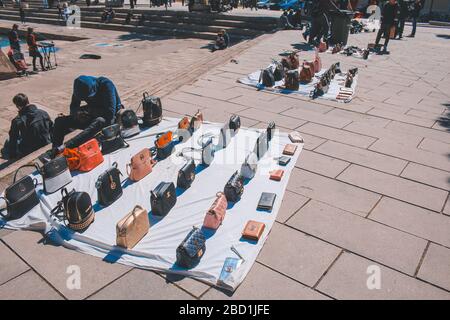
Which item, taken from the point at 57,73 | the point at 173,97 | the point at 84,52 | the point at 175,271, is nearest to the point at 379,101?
the point at 173,97

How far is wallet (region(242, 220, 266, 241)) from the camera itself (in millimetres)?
3781

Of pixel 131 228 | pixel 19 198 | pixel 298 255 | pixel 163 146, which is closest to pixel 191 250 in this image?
pixel 131 228

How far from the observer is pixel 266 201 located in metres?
4.36

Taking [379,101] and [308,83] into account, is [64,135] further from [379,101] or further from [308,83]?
[379,101]

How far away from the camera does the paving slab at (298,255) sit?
3.46m

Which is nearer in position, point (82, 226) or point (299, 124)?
point (82, 226)

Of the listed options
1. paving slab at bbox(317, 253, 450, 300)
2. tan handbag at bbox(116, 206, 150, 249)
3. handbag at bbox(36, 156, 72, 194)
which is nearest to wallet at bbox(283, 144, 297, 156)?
paving slab at bbox(317, 253, 450, 300)

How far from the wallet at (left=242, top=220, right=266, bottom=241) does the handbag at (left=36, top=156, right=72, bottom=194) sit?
2636 millimetres

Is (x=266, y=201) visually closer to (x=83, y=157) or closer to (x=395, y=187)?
(x=395, y=187)

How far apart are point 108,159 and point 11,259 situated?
85.1 inches

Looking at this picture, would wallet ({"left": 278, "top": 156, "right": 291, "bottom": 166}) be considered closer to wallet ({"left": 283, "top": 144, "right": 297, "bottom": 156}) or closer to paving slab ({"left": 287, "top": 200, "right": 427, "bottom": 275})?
wallet ({"left": 283, "top": 144, "right": 297, "bottom": 156})

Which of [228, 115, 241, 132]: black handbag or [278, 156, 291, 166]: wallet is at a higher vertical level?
[228, 115, 241, 132]: black handbag

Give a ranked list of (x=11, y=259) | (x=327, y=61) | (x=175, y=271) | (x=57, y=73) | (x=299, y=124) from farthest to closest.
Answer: (x=57, y=73)
(x=327, y=61)
(x=299, y=124)
(x=11, y=259)
(x=175, y=271)

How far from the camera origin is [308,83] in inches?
365
